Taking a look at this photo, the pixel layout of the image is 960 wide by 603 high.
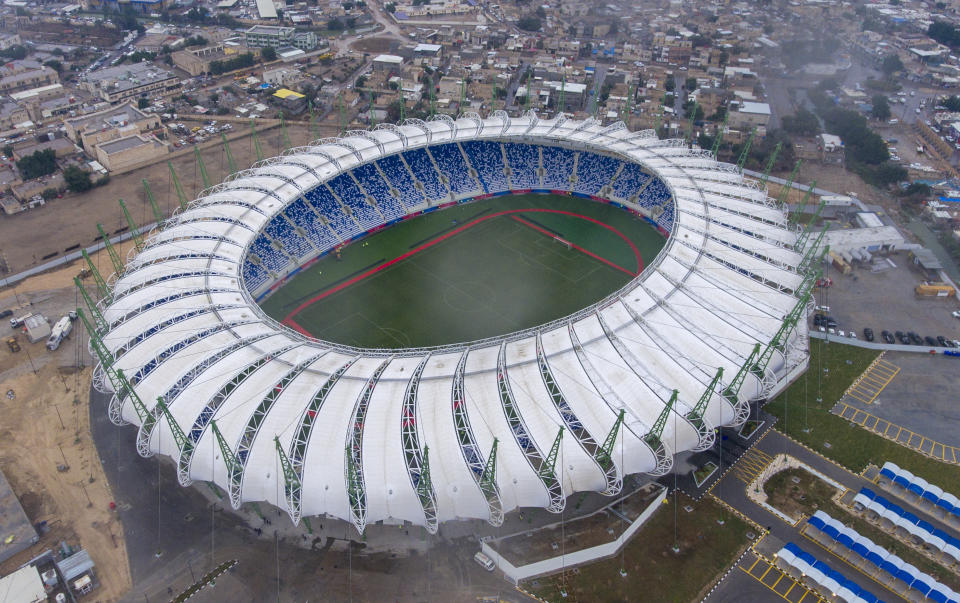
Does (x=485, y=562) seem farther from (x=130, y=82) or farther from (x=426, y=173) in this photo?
(x=130, y=82)

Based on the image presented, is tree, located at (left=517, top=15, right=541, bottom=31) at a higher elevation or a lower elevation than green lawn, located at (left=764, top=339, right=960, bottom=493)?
higher

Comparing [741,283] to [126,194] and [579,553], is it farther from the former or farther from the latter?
[126,194]

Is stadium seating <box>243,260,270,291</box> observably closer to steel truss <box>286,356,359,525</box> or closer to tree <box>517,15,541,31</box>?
steel truss <box>286,356,359,525</box>

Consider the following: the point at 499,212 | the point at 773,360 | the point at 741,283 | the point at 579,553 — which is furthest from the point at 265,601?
the point at 499,212

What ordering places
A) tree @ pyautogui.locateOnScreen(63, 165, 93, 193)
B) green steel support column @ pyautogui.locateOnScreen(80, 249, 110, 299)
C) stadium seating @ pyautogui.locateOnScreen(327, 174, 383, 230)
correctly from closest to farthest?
green steel support column @ pyautogui.locateOnScreen(80, 249, 110, 299)
stadium seating @ pyautogui.locateOnScreen(327, 174, 383, 230)
tree @ pyautogui.locateOnScreen(63, 165, 93, 193)

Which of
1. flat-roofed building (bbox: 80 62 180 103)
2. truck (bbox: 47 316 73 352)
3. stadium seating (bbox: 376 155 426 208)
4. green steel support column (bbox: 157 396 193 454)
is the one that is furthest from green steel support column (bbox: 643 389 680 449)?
flat-roofed building (bbox: 80 62 180 103)

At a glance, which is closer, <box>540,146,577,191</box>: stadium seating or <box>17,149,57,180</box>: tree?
<box>540,146,577,191</box>: stadium seating

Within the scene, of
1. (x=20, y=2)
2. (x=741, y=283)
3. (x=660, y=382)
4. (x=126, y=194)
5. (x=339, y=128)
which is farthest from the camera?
(x=20, y=2)
